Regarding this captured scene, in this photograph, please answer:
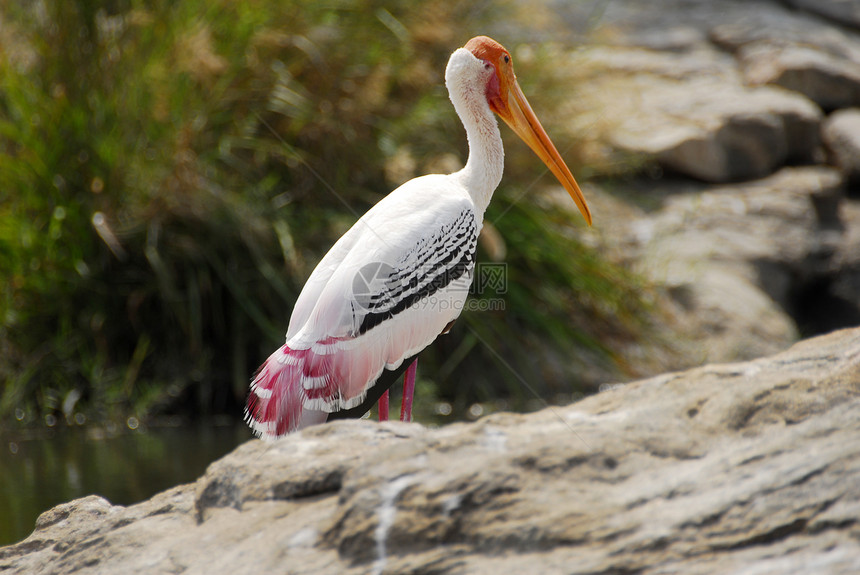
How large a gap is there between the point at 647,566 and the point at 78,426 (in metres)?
5.37

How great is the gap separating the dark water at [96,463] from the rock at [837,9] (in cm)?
973

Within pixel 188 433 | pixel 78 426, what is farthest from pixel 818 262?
pixel 78 426

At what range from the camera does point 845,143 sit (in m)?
10.3

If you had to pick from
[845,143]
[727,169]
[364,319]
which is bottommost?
[364,319]

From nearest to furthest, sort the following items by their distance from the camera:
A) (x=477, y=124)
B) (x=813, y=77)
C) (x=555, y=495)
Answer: (x=555, y=495) → (x=477, y=124) → (x=813, y=77)

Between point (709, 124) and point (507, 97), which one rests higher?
point (709, 124)

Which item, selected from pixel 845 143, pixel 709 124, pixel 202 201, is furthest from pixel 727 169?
pixel 202 201

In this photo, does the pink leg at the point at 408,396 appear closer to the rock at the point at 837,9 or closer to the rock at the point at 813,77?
the rock at the point at 813,77

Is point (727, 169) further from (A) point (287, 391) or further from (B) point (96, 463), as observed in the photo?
(A) point (287, 391)

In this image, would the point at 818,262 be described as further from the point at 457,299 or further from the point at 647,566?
the point at 647,566

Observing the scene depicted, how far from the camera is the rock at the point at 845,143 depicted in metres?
10.2

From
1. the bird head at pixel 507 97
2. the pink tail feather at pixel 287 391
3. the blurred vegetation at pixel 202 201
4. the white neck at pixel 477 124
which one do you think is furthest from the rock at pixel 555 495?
the blurred vegetation at pixel 202 201

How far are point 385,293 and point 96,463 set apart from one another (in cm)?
285

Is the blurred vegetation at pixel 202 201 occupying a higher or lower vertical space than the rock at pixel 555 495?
higher
